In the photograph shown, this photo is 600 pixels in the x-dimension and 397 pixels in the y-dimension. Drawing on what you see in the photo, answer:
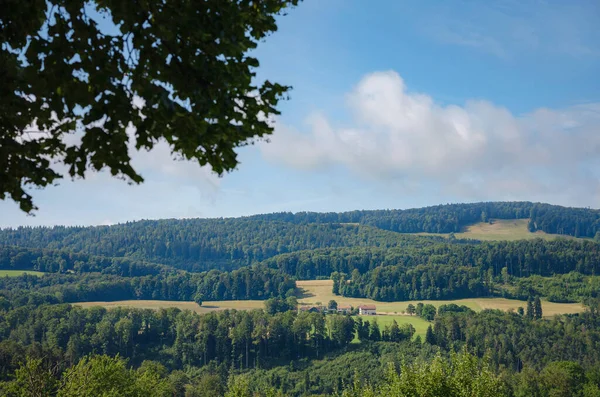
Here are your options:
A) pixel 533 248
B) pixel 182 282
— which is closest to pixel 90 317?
pixel 182 282

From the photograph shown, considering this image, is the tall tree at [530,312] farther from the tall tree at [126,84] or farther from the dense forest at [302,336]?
the tall tree at [126,84]

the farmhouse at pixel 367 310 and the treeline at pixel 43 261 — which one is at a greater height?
the treeline at pixel 43 261

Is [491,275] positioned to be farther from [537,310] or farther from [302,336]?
[302,336]

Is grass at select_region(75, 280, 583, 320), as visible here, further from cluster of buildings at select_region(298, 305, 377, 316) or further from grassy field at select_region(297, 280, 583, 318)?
cluster of buildings at select_region(298, 305, 377, 316)

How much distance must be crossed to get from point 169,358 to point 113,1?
101 m

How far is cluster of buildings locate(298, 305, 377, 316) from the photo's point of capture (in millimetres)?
137500

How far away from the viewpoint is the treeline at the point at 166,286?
151000 mm

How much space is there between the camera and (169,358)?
97.6 metres

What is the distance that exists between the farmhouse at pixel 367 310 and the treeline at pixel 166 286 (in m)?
33.8

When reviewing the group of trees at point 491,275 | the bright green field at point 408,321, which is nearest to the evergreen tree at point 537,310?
the group of trees at point 491,275

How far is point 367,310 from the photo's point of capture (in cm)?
13825

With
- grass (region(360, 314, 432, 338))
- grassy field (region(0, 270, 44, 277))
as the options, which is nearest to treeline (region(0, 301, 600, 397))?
grass (region(360, 314, 432, 338))

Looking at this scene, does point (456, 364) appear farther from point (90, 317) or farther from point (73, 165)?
point (90, 317)

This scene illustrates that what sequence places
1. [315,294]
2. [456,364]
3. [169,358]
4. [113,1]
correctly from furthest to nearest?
[315,294] < [169,358] < [456,364] < [113,1]
